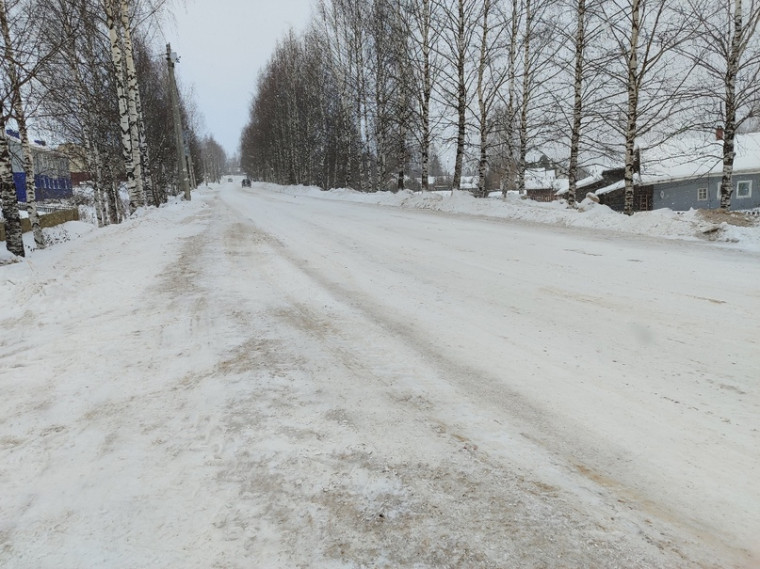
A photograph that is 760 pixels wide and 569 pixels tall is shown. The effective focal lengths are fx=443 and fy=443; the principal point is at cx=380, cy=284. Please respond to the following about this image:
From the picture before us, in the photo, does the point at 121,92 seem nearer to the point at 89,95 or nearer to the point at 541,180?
the point at 89,95

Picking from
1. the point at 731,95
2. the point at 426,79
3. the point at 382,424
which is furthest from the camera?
the point at 426,79

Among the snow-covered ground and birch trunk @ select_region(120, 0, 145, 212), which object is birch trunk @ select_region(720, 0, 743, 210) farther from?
birch trunk @ select_region(120, 0, 145, 212)

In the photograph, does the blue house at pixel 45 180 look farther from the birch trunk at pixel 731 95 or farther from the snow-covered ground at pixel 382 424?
the birch trunk at pixel 731 95

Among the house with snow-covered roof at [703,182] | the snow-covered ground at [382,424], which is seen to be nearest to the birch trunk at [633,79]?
the snow-covered ground at [382,424]

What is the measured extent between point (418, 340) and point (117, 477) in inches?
77.0

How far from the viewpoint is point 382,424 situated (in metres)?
2.10

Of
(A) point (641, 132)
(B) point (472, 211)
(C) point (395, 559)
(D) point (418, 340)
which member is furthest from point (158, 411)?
(A) point (641, 132)

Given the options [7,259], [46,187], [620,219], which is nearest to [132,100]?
[7,259]

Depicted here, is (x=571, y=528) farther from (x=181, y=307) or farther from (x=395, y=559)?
(x=181, y=307)

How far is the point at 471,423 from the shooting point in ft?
6.94

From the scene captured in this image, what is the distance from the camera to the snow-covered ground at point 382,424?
1461 mm

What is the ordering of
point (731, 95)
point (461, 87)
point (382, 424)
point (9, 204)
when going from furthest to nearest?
point (461, 87) → point (731, 95) → point (9, 204) → point (382, 424)

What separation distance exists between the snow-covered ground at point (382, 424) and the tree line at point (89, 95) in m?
4.89

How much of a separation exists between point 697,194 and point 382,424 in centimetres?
3779
